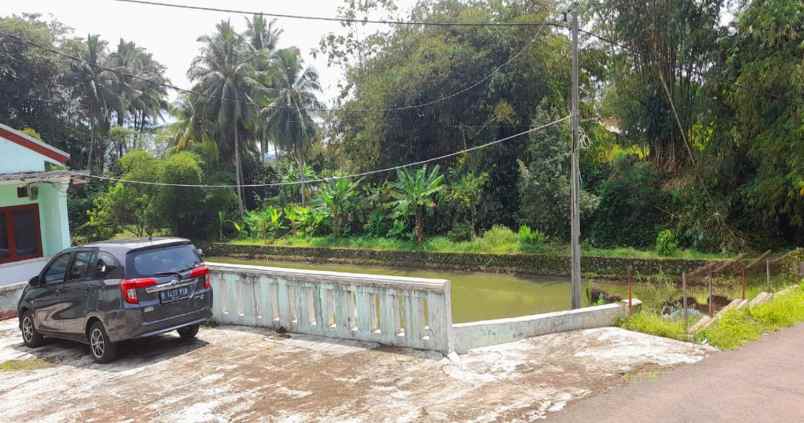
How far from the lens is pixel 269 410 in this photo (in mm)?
5793

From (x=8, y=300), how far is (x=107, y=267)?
5268 mm

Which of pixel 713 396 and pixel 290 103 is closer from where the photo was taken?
pixel 713 396

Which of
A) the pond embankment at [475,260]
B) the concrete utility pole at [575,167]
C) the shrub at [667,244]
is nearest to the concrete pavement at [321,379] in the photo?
the concrete utility pole at [575,167]

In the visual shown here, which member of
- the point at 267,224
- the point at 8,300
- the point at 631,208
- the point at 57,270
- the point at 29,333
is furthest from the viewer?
the point at 267,224

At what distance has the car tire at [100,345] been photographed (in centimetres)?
760

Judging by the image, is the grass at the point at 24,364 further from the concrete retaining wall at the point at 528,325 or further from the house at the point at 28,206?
the house at the point at 28,206

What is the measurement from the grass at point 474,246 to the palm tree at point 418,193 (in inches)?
44.0

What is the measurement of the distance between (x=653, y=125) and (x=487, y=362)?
60.8ft

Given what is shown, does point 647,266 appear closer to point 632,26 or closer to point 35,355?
point 632,26

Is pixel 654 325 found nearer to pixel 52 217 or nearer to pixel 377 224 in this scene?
pixel 52 217

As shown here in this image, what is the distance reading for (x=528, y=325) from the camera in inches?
307

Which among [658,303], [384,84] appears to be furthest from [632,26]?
[658,303]

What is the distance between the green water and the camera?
18438 mm

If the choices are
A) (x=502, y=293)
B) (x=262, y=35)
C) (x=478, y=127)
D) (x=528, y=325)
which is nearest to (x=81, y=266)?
(x=528, y=325)
